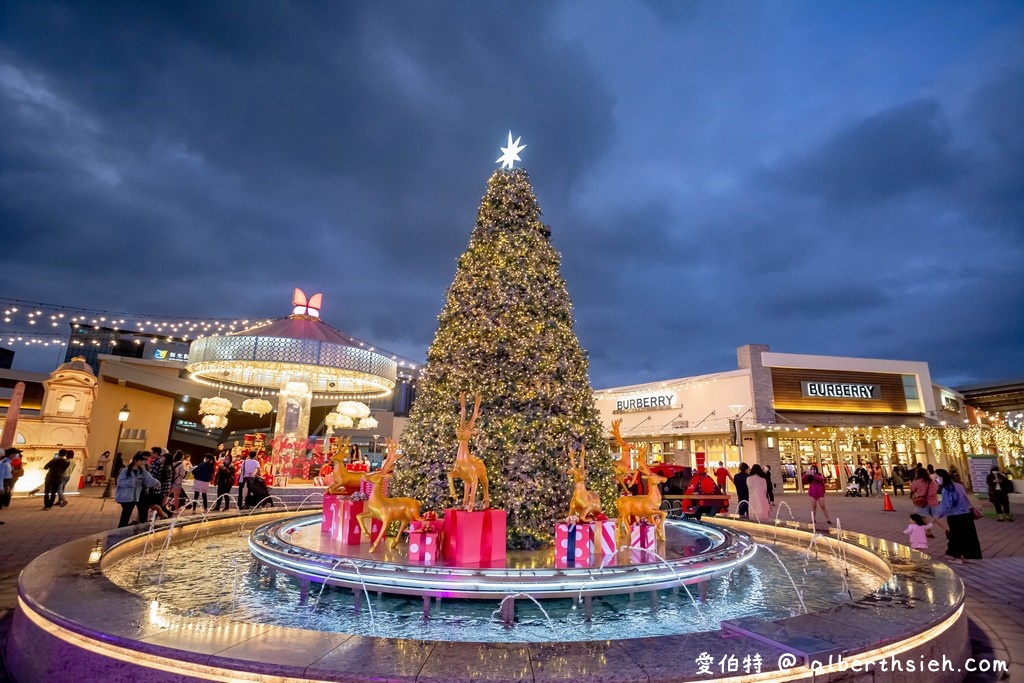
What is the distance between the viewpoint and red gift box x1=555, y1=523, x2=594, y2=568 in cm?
539

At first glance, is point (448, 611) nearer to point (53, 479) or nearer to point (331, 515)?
point (331, 515)

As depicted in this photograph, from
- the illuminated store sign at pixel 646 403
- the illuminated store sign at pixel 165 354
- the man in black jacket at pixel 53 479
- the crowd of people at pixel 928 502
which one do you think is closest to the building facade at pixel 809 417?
the illuminated store sign at pixel 646 403

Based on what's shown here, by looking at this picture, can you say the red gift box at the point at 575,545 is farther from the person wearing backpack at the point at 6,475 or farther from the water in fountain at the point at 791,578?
the person wearing backpack at the point at 6,475

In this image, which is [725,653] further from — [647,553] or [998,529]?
[998,529]

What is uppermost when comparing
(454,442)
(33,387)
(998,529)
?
(33,387)

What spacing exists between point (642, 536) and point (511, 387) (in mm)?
2558

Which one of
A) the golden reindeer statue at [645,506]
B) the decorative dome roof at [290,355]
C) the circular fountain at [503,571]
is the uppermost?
the decorative dome roof at [290,355]

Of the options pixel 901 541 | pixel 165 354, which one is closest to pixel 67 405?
pixel 165 354

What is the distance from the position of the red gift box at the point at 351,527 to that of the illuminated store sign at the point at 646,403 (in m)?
25.0

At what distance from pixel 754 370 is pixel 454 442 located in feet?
76.8

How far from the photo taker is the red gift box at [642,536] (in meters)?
6.00

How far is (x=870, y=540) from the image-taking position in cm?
645

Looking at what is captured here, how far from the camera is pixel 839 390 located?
88.1ft

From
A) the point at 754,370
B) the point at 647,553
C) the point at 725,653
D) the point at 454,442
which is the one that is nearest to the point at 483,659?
the point at 725,653
